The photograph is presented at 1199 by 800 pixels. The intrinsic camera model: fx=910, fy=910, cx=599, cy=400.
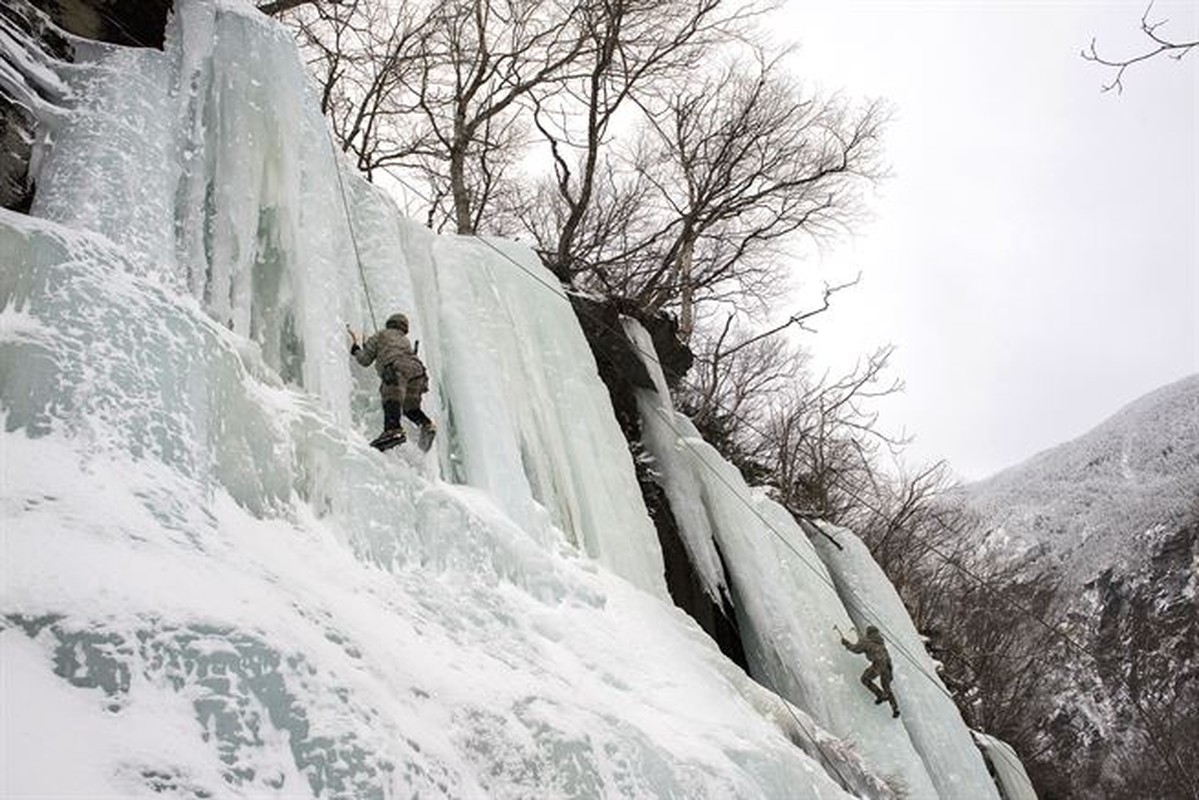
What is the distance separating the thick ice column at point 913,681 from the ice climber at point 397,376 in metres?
5.08

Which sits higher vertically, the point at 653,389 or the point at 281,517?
the point at 653,389

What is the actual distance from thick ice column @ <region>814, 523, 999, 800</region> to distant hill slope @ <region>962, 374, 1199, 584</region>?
25335 millimetres

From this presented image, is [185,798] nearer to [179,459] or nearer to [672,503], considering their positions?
[179,459]

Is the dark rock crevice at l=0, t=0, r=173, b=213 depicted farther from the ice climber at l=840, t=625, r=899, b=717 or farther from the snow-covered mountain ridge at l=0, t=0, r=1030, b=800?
the ice climber at l=840, t=625, r=899, b=717

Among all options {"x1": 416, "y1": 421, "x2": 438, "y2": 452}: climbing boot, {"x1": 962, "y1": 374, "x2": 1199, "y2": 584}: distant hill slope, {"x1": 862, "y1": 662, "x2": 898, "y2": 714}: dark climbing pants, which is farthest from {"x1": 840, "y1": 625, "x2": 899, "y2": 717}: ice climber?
{"x1": 962, "y1": 374, "x2": 1199, "y2": 584}: distant hill slope

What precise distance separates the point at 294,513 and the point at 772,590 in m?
4.65

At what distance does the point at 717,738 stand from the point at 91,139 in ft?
11.9

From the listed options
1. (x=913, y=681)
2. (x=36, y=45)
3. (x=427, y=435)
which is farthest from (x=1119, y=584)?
(x=36, y=45)

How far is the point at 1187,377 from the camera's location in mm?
51844

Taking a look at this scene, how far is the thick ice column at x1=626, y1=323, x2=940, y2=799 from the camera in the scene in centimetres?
663

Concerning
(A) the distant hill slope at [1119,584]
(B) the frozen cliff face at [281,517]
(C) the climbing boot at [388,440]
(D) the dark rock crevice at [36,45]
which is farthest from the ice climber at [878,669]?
(D) the dark rock crevice at [36,45]

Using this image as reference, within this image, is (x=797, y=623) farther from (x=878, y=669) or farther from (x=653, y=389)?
(x=653, y=389)

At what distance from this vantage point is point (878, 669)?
689cm

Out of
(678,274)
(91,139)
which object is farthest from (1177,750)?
(91,139)
